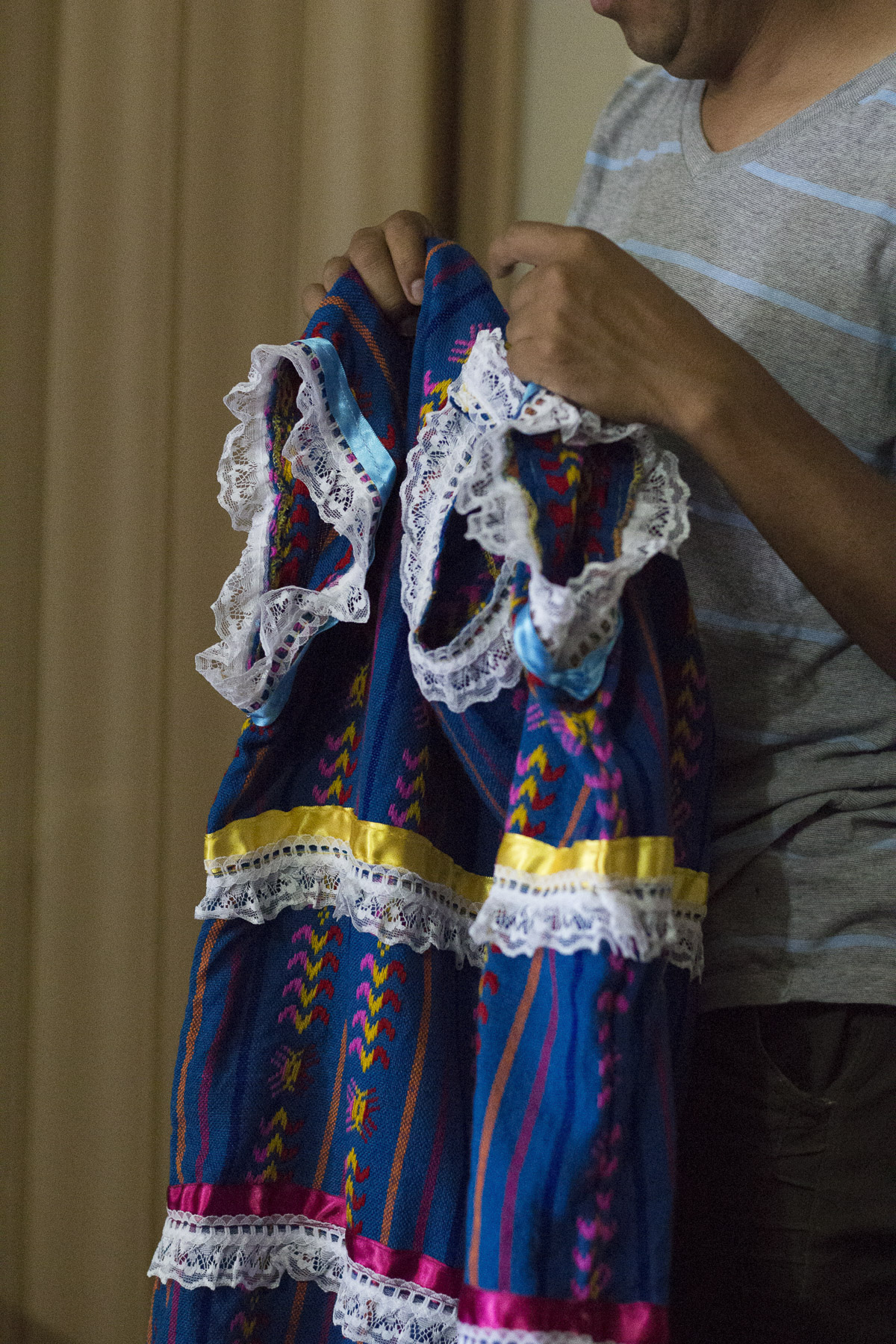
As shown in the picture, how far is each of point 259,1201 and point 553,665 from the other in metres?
0.40

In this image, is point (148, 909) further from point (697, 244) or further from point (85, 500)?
point (697, 244)

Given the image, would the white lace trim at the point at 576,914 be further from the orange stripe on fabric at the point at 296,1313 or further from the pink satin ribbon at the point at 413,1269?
the orange stripe on fabric at the point at 296,1313

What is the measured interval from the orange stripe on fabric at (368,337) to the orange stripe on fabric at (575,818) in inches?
11.5

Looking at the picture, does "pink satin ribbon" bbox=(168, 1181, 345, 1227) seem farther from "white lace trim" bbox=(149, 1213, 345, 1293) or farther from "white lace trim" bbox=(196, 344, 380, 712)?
"white lace trim" bbox=(196, 344, 380, 712)

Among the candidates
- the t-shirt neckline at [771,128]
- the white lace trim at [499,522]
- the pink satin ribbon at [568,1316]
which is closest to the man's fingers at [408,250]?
the white lace trim at [499,522]

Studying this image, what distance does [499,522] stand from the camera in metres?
0.53

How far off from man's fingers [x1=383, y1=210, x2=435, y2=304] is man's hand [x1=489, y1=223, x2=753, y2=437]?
5.6 inches

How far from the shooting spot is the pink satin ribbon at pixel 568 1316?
0.50 metres

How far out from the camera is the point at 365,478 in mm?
645

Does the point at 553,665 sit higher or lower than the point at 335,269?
lower

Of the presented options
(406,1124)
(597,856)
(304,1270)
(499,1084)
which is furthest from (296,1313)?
(597,856)

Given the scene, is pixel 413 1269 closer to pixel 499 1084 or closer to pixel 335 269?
pixel 499 1084

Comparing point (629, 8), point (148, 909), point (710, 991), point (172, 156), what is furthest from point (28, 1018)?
point (629, 8)

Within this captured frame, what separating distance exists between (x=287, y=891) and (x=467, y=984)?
12cm
